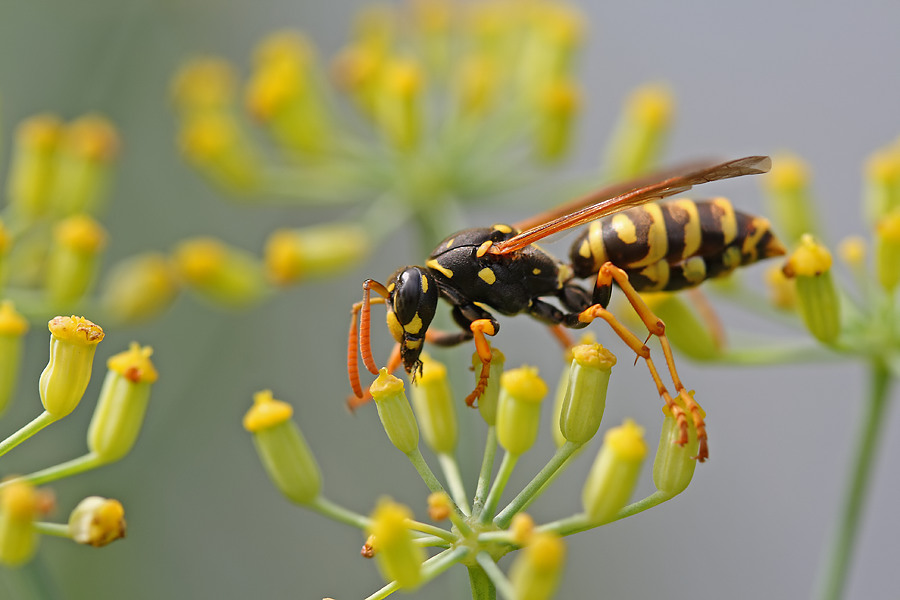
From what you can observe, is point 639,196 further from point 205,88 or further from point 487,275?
point 205,88

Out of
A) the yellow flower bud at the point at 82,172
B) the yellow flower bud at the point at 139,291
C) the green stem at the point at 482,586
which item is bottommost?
the green stem at the point at 482,586

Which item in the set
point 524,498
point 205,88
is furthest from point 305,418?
point 524,498

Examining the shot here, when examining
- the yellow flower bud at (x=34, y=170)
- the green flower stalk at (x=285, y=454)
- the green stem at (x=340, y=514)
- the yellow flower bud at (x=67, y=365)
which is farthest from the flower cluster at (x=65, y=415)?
the yellow flower bud at (x=34, y=170)

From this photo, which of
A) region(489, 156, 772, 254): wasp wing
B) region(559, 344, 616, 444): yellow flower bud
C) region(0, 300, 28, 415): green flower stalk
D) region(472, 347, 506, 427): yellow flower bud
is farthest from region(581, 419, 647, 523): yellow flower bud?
region(0, 300, 28, 415): green flower stalk

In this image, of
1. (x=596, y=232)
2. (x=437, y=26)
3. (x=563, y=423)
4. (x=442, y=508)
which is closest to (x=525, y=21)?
(x=437, y=26)

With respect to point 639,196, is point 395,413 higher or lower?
lower

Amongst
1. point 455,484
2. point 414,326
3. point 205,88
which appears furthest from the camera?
point 205,88

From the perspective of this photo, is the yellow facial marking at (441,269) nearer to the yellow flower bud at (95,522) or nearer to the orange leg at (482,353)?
the orange leg at (482,353)

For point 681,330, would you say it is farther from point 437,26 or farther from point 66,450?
point 66,450
